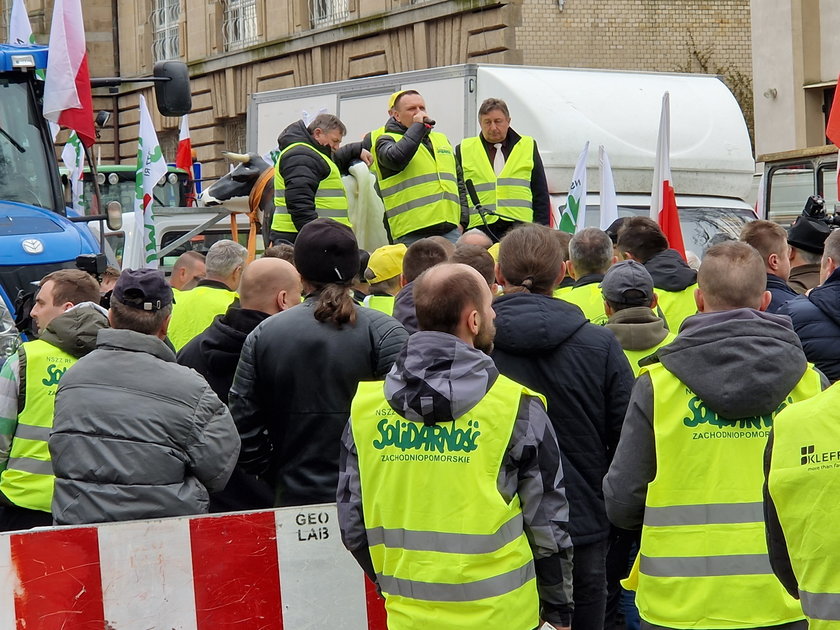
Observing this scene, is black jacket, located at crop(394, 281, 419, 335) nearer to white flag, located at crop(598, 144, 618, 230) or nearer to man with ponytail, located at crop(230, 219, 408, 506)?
man with ponytail, located at crop(230, 219, 408, 506)

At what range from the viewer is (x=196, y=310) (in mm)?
7383

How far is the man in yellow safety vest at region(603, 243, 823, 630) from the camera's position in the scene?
415cm

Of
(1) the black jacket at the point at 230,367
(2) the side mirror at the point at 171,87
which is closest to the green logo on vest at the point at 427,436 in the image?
(1) the black jacket at the point at 230,367

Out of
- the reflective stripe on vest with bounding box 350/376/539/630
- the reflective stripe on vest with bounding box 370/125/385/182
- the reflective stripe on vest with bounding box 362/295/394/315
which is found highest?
the reflective stripe on vest with bounding box 370/125/385/182

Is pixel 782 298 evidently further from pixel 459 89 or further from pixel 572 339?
pixel 459 89

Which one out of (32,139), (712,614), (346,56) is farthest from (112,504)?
(346,56)

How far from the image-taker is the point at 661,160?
10516 millimetres

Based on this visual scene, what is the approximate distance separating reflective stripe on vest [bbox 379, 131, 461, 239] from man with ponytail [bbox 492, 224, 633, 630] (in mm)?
4289

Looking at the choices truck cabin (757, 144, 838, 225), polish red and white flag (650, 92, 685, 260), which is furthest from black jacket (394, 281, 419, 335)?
truck cabin (757, 144, 838, 225)

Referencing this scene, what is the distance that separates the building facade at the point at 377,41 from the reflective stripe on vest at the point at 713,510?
18.7 m

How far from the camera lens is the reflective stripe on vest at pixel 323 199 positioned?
9.41m

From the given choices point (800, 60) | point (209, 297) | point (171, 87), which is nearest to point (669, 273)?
point (209, 297)

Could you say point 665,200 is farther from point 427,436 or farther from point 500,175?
point 427,436

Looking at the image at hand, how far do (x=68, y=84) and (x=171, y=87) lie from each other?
750 millimetres
